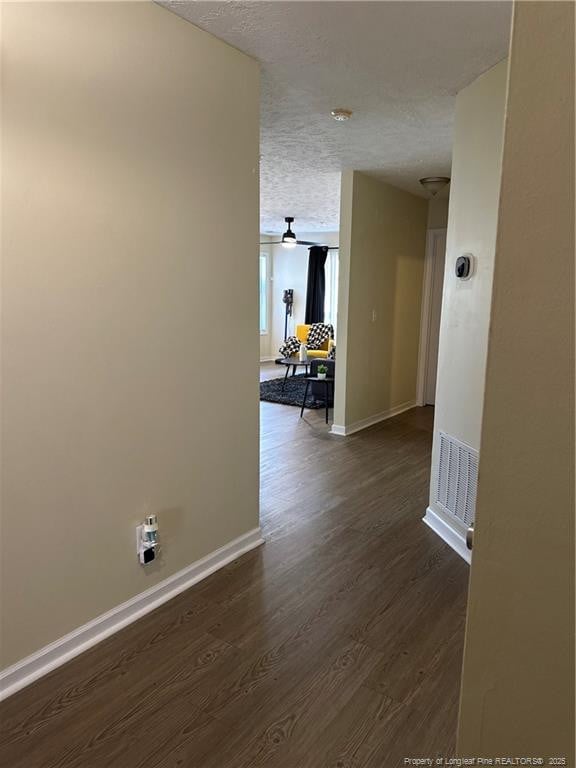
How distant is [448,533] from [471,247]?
1.61m

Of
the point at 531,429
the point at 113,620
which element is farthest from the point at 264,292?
the point at 531,429

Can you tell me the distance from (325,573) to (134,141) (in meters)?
2.15

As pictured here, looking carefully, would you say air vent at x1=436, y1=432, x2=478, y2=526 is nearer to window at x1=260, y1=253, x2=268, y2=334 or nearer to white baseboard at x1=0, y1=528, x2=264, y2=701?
white baseboard at x1=0, y1=528, x2=264, y2=701

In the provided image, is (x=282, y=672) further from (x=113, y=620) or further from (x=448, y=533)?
(x=448, y=533)

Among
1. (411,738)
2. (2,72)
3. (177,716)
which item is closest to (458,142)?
(2,72)

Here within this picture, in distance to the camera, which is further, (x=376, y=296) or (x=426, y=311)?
(x=426, y=311)

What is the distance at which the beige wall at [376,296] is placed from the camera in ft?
15.6

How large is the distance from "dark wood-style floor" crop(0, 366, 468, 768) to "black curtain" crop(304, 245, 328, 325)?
23.6 ft

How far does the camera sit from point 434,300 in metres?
6.03

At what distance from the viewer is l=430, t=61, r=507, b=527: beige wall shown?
97.0 inches

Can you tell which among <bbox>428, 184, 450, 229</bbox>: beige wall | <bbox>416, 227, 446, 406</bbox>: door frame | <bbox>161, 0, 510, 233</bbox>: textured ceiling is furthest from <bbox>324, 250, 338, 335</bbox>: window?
<bbox>161, 0, 510, 233</bbox>: textured ceiling

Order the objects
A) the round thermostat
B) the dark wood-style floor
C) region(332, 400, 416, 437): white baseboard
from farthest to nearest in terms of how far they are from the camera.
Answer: region(332, 400, 416, 437): white baseboard
the round thermostat
the dark wood-style floor

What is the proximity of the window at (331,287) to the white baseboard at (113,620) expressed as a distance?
7.50 metres

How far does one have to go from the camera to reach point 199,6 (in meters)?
1.96
